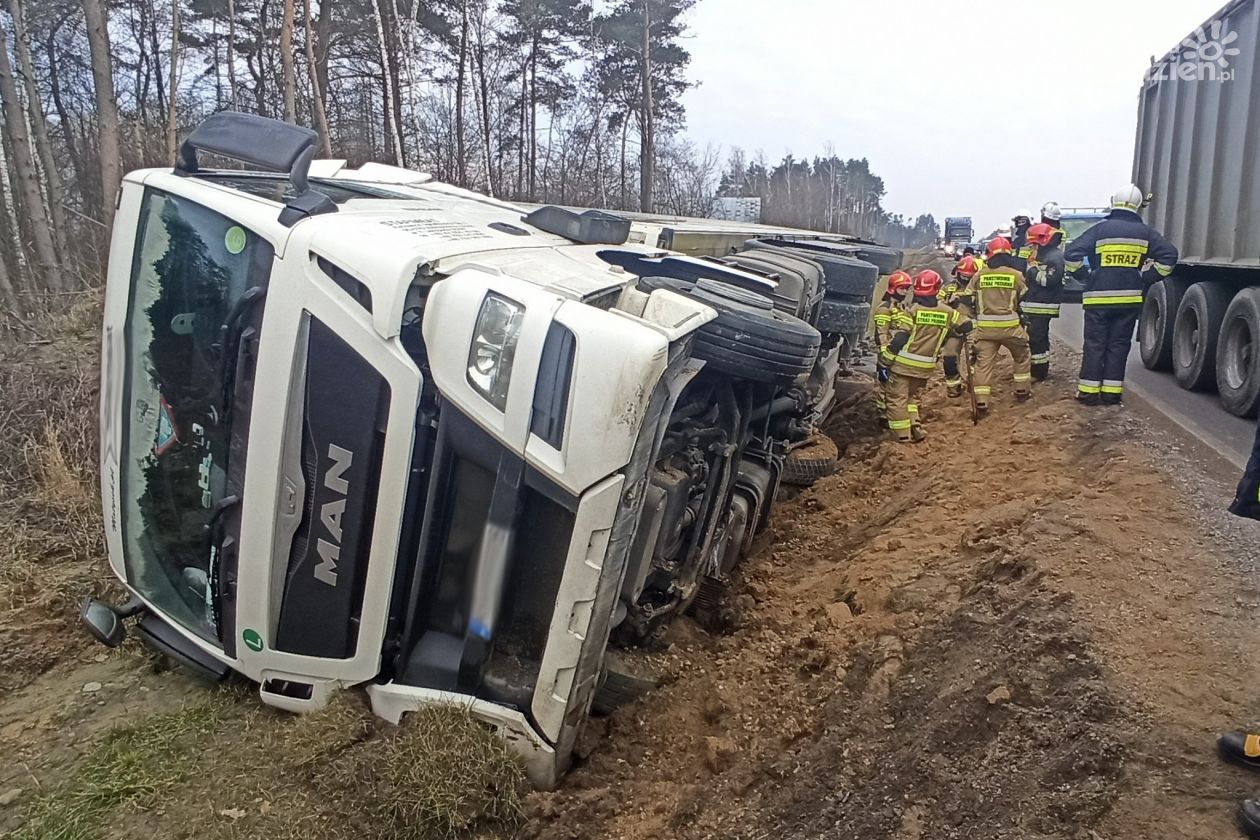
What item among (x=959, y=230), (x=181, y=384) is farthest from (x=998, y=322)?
(x=959, y=230)

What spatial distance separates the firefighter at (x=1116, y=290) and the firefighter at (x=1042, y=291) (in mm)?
960

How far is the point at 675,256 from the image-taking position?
12.0 ft

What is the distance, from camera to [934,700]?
2.69 metres

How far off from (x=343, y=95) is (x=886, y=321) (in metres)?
17.4

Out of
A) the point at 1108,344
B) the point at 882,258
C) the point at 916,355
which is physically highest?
the point at 882,258

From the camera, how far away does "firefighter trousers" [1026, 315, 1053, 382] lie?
709cm

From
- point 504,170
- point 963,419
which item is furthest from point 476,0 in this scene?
point 963,419

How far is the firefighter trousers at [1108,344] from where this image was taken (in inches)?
226

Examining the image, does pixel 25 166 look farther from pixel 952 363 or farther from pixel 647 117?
pixel 647 117

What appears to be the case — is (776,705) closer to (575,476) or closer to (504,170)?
(575,476)

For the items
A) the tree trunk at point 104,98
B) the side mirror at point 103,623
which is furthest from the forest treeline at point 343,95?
the side mirror at point 103,623

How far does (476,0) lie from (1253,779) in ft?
72.6

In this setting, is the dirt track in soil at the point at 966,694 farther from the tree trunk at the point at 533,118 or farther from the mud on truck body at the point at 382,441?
the tree trunk at the point at 533,118

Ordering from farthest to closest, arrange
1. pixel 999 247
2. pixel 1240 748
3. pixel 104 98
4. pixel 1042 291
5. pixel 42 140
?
pixel 42 140
pixel 104 98
pixel 1042 291
pixel 999 247
pixel 1240 748
